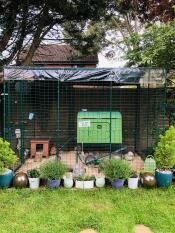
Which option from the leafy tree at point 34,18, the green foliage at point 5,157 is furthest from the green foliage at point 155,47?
the green foliage at point 5,157

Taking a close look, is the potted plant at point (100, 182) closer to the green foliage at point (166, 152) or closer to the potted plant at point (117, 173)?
the potted plant at point (117, 173)

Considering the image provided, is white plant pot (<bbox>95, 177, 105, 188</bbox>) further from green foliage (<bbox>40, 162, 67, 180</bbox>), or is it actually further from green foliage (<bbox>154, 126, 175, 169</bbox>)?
green foliage (<bbox>154, 126, 175, 169</bbox>)

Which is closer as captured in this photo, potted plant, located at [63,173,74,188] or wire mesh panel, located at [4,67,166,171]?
potted plant, located at [63,173,74,188]

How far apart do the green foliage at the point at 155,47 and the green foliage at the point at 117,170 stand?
256cm

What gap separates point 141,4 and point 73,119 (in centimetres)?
590

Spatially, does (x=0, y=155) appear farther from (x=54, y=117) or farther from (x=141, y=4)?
(x=141, y=4)

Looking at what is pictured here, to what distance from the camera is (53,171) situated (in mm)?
6395

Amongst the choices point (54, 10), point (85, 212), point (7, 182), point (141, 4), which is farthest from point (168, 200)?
point (141, 4)

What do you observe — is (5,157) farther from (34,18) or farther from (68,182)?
(34,18)

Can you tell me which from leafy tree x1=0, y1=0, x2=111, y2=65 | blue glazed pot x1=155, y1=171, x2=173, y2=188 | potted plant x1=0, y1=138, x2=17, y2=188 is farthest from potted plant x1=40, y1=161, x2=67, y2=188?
leafy tree x1=0, y1=0, x2=111, y2=65

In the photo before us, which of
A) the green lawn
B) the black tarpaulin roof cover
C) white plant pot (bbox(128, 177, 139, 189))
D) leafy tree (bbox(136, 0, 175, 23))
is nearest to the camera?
the green lawn

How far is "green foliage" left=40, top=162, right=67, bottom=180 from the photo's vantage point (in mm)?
6395

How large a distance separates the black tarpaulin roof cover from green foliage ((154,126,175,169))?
62.9 inches

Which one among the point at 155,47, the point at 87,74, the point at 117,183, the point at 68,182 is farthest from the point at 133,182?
the point at 155,47
